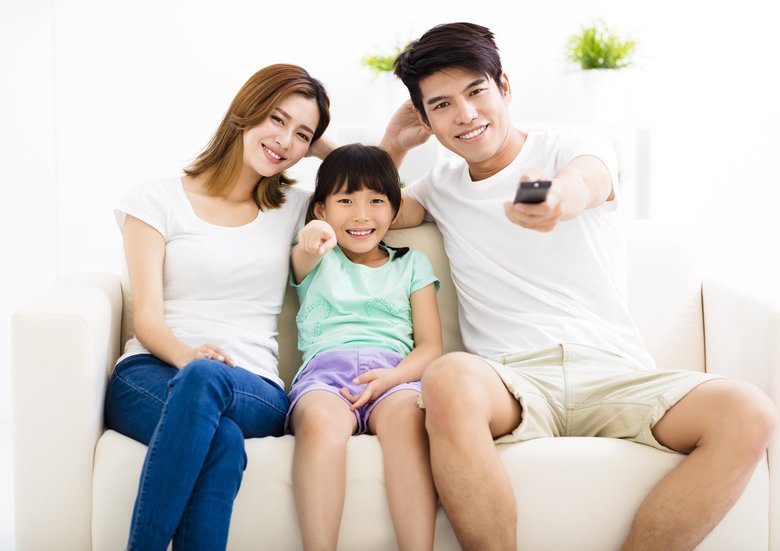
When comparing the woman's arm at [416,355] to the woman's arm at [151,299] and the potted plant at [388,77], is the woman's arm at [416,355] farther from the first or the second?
the potted plant at [388,77]

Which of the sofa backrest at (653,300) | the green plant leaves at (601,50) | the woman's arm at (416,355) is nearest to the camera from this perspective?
the woman's arm at (416,355)

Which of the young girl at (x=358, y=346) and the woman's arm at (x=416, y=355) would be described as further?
the woman's arm at (x=416, y=355)

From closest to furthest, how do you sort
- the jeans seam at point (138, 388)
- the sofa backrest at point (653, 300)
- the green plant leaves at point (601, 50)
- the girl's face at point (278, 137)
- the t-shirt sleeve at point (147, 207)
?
the jeans seam at point (138, 388) < the t-shirt sleeve at point (147, 207) < the girl's face at point (278, 137) < the sofa backrest at point (653, 300) < the green plant leaves at point (601, 50)

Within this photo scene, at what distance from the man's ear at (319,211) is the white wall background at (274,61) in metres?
1.30

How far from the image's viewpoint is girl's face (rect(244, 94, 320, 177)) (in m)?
1.72

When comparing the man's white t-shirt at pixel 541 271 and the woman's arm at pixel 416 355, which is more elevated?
the man's white t-shirt at pixel 541 271

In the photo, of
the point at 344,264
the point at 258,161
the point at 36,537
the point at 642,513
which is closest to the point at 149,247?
the point at 258,161

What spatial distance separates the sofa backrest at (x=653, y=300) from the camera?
185 cm

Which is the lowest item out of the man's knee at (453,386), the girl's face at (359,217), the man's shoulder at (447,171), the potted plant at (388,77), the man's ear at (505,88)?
the man's knee at (453,386)

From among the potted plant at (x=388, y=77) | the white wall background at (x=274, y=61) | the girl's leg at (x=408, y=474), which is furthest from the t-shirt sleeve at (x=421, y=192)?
the white wall background at (x=274, y=61)

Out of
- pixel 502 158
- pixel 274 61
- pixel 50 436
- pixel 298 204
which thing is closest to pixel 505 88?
pixel 502 158

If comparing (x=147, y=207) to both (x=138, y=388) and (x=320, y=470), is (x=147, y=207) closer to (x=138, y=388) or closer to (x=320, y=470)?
(x=138, y=388)

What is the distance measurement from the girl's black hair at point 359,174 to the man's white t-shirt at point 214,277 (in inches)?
7.0

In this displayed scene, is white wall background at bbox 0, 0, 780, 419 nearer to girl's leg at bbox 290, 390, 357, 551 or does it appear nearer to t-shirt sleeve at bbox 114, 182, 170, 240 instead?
t-shirt sleeve at bbox 114, 182, 170, 240
